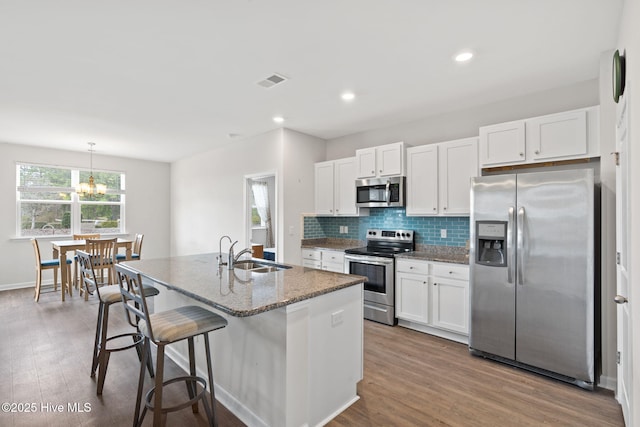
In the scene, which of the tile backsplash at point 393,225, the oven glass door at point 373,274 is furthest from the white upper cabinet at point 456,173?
the oven glass door at point 373,274

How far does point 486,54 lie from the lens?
2.52 metres

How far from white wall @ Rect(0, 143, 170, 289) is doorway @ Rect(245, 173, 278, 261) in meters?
3.29

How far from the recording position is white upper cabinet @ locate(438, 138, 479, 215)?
11.3 feet

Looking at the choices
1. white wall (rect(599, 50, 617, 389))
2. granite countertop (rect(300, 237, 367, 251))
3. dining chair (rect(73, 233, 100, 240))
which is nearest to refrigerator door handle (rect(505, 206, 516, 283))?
white wall (rect(599, 50, 617, 389))

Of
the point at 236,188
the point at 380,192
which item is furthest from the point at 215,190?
the point at 380,192

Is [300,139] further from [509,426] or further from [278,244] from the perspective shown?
[509,426]

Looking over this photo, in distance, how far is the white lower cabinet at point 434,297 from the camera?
3246 mm

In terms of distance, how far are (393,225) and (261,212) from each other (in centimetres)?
240

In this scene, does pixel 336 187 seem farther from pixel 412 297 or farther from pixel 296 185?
pixel 412 297

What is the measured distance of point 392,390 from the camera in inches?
94.0

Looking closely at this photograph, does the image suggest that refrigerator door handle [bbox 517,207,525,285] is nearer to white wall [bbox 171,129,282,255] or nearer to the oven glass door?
the oven glass door

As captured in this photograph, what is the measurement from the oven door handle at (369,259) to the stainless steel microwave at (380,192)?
2.38 feet

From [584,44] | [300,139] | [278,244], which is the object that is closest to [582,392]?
[584,44]

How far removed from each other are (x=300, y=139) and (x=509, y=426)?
416 cm
